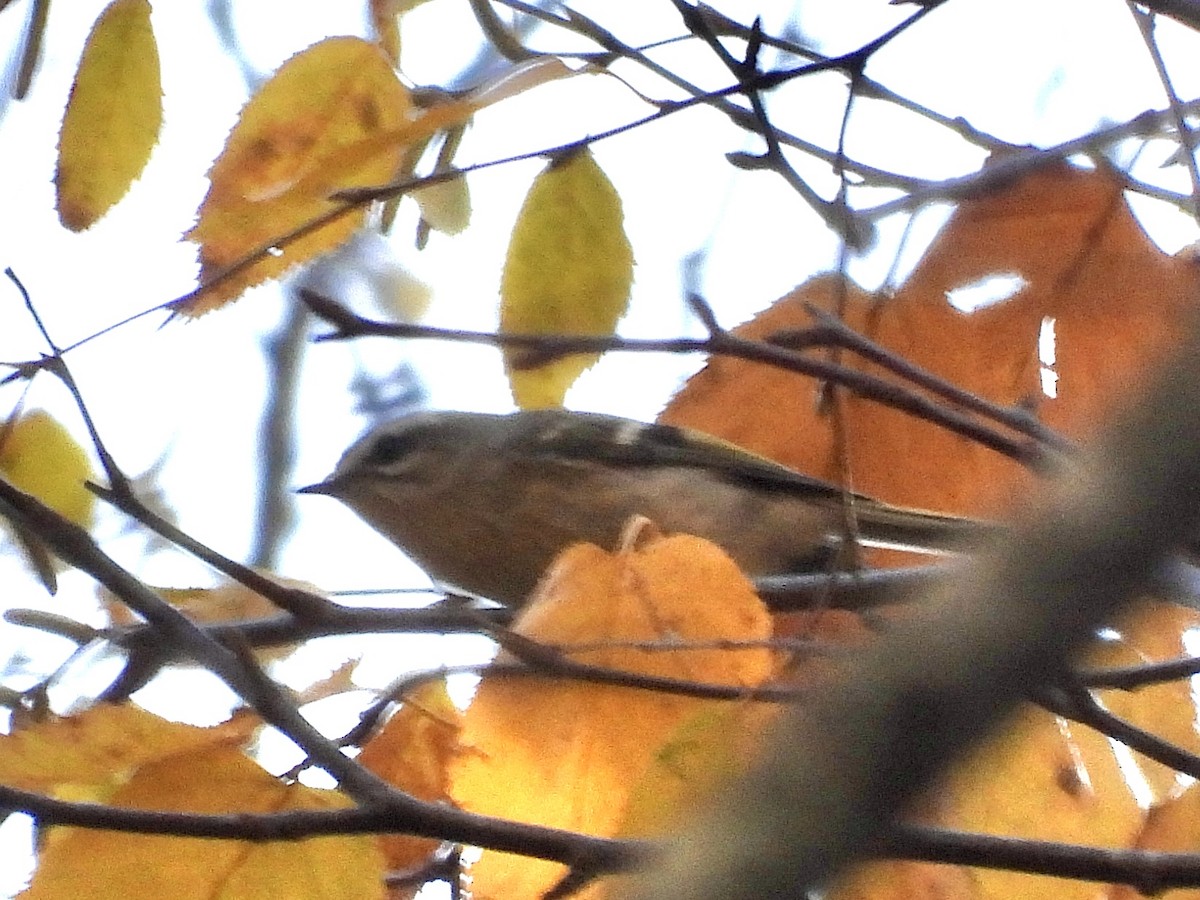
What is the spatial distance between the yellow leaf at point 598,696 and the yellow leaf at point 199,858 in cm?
13

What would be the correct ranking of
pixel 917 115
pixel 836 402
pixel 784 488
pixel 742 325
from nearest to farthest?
pixel 836 402 < pixel 742 325 < pixel 917 115 < pixel 784 488

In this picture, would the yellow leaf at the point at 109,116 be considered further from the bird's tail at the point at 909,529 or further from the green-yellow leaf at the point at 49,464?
the bird's tail at the point at 909,529

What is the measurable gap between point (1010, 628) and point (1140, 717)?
1.36 meters

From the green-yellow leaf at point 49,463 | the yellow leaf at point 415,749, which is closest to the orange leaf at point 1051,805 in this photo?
the yellow leaf at point 415,749

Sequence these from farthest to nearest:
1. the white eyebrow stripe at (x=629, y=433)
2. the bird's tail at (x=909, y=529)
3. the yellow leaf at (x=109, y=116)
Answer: the white eyebrow stripe at (x=629, y=433) → the bird's tail at (x=909, y=529) → the yellow leaf at (x=109, y=116)

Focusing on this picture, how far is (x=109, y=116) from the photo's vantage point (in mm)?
1972

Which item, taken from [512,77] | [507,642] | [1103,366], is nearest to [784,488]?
[1103,366]

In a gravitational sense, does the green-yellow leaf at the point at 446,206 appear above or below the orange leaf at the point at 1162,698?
above

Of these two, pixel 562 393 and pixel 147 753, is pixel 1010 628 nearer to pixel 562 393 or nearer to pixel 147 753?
pixel 147 753

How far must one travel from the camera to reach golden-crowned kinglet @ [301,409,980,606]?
137 inches

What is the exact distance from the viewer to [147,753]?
152 centimetres

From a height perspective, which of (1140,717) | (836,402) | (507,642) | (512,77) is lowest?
(1140,717)

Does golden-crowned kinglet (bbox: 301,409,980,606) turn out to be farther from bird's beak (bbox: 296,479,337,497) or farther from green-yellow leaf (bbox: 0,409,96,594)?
green-yellow leaf (bbox: 0,409,96,594)

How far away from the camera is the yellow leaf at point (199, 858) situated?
1.47 metres
